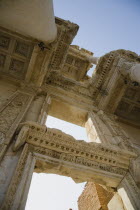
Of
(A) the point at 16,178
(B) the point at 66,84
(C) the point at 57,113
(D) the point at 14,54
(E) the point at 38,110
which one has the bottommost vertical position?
(C) the point at 57,113

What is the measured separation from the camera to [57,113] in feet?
22.7

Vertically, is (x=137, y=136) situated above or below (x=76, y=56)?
below

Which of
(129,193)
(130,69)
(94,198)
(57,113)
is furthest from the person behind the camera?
(57,113)

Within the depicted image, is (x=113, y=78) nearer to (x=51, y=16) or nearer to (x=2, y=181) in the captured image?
(x=51, y=16)

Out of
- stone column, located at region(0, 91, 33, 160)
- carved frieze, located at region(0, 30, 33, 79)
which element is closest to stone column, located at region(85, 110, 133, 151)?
stone column, located at region(0, 91, 33, 160)

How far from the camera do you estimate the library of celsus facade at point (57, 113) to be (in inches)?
127

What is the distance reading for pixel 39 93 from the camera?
6.39 m

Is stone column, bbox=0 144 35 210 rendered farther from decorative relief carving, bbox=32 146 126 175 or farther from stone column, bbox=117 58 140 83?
stone column, bbox=117 58 140 83

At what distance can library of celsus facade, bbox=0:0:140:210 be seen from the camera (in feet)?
10.6

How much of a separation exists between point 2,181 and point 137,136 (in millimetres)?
5415

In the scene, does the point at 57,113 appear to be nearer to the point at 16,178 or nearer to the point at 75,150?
the point at 75,150

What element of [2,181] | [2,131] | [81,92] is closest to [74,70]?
[81,92]

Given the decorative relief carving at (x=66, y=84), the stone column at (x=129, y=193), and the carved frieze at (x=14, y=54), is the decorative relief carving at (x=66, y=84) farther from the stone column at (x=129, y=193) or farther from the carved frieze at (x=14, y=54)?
the stone column at (x=129, y=193)

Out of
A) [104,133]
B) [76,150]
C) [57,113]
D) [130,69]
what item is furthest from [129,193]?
[130,69]
